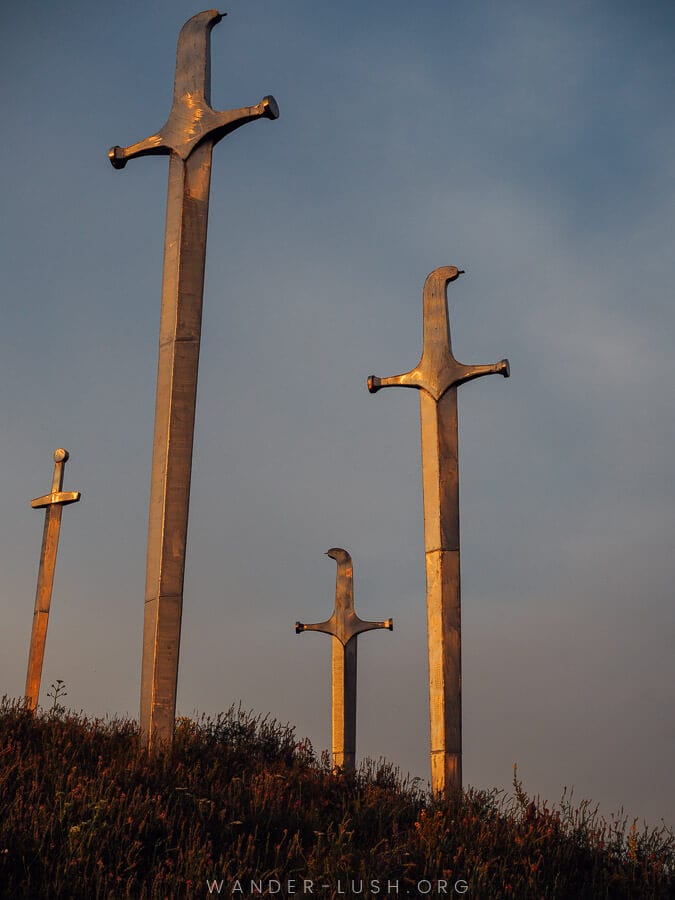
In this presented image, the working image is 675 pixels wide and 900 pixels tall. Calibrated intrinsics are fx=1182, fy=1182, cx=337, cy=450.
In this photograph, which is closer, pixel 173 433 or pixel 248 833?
pixel 248 833

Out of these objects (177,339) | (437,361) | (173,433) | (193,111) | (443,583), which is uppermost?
(193,111)

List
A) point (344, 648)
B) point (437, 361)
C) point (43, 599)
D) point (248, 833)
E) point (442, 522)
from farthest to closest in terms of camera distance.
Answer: point (344, 648) < point (43, 599) < point (437, 361) < point (442, 522) < point (248, 833)

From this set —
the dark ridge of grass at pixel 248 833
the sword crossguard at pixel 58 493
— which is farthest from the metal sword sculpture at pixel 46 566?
the dark ridge of grass at pixel 248 833

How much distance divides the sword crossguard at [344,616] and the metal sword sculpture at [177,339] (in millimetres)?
9000

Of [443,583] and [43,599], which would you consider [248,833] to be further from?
[43,599]

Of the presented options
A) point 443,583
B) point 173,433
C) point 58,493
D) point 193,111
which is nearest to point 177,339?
point 173,433

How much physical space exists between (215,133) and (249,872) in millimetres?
6999

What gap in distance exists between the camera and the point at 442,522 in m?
12.1

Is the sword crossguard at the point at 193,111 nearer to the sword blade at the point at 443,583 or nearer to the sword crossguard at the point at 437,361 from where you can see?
the sword crossguard at the point at 437,361

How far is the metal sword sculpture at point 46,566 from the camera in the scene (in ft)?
50.0

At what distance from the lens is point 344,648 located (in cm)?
1891

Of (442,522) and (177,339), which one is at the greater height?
(177,339)

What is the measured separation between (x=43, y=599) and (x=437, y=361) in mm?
6286

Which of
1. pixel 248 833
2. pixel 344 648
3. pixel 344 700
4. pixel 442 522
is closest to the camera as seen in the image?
pixel 248 833
